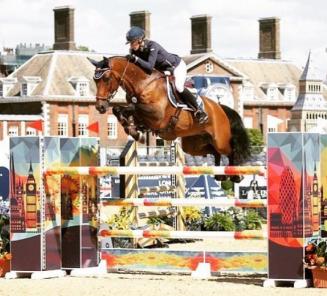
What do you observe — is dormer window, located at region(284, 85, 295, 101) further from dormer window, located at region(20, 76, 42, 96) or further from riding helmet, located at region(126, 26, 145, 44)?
riding helmet, located at region(126, 26, 145, 44)

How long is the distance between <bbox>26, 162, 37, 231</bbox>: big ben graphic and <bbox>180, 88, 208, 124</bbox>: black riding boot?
1859 millimetres

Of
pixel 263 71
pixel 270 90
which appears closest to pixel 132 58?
pixel 270 90

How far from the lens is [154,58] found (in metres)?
12.2

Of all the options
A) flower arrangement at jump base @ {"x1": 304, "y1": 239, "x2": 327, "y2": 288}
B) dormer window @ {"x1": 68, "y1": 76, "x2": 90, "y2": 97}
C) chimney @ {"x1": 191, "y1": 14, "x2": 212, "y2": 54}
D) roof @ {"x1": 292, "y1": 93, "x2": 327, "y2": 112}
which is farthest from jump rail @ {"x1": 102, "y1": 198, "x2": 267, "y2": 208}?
roof @ {"x1": 292, "y1": 93, "x2": 327, "y2": 112}

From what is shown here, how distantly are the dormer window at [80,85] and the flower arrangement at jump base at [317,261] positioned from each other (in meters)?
60.5

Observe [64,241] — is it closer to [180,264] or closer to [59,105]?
[180,264]

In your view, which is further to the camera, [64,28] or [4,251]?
[64,28]

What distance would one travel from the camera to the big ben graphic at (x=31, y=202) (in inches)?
484

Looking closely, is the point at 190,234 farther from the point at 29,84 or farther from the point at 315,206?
the point at 29,84

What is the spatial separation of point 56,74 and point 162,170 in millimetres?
60156

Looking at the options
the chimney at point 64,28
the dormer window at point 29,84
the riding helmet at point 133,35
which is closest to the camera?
the riding helmet at point 133,35

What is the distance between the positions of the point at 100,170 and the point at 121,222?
3.24 meters

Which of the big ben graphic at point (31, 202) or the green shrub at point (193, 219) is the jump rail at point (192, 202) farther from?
the green shrub at point (193, 219)

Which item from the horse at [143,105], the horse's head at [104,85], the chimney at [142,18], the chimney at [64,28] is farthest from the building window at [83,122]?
the horse's head at [104,85]
